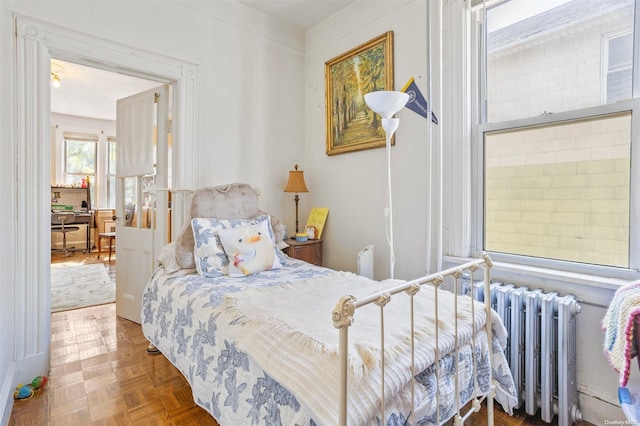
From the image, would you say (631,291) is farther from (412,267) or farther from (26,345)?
(26,345)

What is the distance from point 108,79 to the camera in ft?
14.6

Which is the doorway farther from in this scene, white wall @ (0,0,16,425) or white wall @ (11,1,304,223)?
white wall @ (0,0,16,425)

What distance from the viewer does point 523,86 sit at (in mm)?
1991

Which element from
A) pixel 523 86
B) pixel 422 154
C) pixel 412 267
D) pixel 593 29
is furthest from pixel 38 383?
pixel 593 29

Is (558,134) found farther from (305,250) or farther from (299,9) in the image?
(299,9)

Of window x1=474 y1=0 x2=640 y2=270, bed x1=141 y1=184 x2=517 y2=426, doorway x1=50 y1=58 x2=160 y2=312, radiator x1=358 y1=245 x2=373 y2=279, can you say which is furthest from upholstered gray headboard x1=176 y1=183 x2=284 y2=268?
doorway x1=50 y1=58 x2=160 y2=312

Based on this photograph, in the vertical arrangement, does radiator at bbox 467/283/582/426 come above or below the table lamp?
below

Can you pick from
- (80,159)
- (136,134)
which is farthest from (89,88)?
(136,134)

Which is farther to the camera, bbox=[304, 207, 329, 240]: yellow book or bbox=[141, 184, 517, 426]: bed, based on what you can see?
bbox=[304, 207, 329, 240]: yellow book

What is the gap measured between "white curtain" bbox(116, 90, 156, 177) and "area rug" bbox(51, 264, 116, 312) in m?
1.52

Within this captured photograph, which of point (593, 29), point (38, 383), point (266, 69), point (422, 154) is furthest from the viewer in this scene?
point (266, 69)

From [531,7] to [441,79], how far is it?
619 millimetres

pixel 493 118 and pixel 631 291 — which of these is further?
pixel 493 118

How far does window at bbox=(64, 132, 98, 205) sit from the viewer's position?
6633 millimetres
